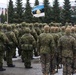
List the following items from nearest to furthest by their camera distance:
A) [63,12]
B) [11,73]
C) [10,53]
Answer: [11,73], [10,53], [63,12]

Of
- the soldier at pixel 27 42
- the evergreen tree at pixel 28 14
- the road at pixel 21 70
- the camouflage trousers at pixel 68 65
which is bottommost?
the road at pixel 21 70

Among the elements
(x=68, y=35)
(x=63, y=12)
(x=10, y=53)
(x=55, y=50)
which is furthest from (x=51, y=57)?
(x=63, y=12)

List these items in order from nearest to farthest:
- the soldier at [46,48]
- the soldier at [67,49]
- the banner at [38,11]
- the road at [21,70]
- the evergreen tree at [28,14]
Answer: the soldier at [67,49] < the soldier at [46,48] < the road at [21,70] < the banner at [38,11] < the evergreen tree at [28,14]

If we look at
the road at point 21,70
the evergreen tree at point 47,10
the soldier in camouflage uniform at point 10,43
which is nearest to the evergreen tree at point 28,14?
the evergreen tree at point 47,10

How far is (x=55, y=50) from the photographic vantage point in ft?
36.2

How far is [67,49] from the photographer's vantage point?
34.4ft

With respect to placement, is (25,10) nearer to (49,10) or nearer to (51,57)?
(49,10)

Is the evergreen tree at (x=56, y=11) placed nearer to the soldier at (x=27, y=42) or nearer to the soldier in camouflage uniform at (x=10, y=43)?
the soldier in camouflage uniform at (x=10, y=43)

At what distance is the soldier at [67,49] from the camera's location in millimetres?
10434

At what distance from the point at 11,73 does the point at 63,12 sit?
35.0 meters

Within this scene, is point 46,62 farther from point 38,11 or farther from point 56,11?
point 56,11

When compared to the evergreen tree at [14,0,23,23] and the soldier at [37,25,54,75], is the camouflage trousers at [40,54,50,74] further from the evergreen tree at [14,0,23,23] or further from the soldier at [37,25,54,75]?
the evergreen tree at [14,0,23,23]

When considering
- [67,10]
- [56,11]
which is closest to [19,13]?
[56,11]

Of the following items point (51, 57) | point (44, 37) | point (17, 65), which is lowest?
point (17, 65)
